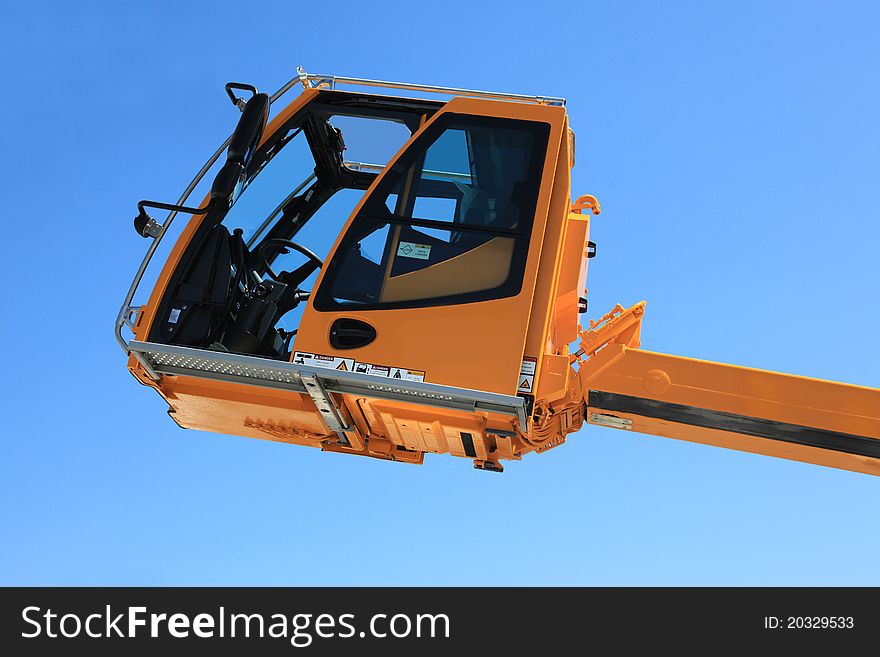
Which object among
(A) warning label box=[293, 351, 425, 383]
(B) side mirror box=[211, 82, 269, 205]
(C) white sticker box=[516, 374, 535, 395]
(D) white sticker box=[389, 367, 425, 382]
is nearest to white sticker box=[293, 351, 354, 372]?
(A) warning label box=[293, 351, 425, 383]

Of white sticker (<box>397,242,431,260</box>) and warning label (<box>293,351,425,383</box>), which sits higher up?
white sticker (<box>397,242,431,260</box>)

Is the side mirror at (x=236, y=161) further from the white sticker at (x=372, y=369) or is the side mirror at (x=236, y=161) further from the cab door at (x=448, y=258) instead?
the white sticker at (x=372, y=369)

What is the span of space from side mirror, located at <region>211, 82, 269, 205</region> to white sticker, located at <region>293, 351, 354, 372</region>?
1131 millimetres

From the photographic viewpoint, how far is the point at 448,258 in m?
5.73

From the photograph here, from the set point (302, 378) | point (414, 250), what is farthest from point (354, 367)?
point (414, 250)

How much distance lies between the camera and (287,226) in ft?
24.2

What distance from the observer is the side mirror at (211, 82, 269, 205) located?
596 cm

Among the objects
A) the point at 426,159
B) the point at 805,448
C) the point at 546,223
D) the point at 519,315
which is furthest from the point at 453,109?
the point at 805,448

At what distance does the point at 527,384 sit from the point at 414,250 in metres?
1.05

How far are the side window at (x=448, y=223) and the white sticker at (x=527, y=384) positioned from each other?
1.59 ft

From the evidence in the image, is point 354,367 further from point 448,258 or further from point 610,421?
point 610,421

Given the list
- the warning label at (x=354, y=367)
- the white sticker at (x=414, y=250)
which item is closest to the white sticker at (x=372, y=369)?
the warning label at (x=354, y=367)

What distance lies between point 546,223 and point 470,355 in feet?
3.14

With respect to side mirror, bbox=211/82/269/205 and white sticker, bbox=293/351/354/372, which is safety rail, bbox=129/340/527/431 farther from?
side mirror, bbox=211/82/269/205
